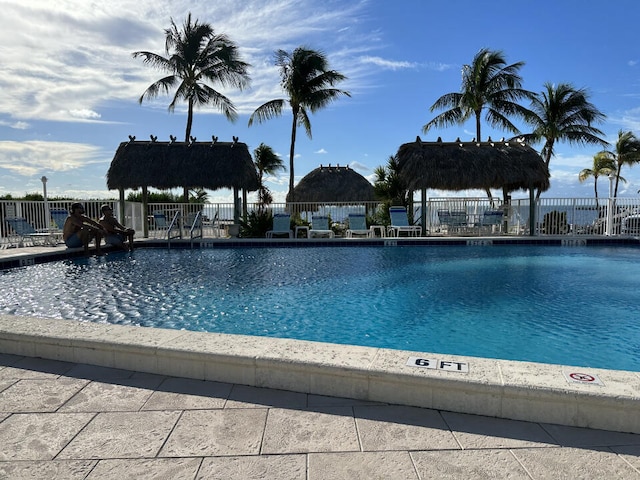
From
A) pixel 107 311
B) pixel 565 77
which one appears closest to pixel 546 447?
pixel 107 311

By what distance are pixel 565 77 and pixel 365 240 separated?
1565 cm

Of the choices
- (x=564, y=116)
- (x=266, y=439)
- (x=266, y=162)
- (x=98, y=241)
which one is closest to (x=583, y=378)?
(x=266, y=439)

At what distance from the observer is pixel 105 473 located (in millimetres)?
1621

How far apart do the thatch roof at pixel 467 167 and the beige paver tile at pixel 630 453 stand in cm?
1296

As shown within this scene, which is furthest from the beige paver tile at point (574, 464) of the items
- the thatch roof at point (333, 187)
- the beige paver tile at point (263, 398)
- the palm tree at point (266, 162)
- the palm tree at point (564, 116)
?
the palm tree at point (266, 162)

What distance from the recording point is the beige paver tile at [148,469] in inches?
63.1

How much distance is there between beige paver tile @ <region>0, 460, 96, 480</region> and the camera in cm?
160

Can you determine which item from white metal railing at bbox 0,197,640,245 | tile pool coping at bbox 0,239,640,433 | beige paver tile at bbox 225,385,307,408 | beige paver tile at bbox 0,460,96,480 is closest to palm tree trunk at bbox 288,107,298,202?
white metal railing at bbox 0,197,640,245

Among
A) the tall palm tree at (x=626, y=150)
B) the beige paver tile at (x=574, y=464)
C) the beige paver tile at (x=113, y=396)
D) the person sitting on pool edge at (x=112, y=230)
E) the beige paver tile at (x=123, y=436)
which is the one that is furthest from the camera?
the tall palm tree at (x=626, y=150)

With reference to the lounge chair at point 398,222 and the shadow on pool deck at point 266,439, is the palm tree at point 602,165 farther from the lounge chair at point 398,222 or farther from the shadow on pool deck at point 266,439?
the shadow on pool deck at point 266,439

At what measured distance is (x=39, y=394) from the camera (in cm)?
231

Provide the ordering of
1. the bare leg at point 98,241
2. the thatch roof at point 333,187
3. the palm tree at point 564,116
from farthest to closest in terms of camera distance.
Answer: the thatch roof at point 333,187
the palm tree at point 564,116
the bare leg at point 98,241

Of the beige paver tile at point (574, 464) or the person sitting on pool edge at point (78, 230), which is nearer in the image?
the beige paver tile at point (574, 464)

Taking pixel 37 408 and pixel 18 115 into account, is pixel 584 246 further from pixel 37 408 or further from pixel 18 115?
pixel 18 115
